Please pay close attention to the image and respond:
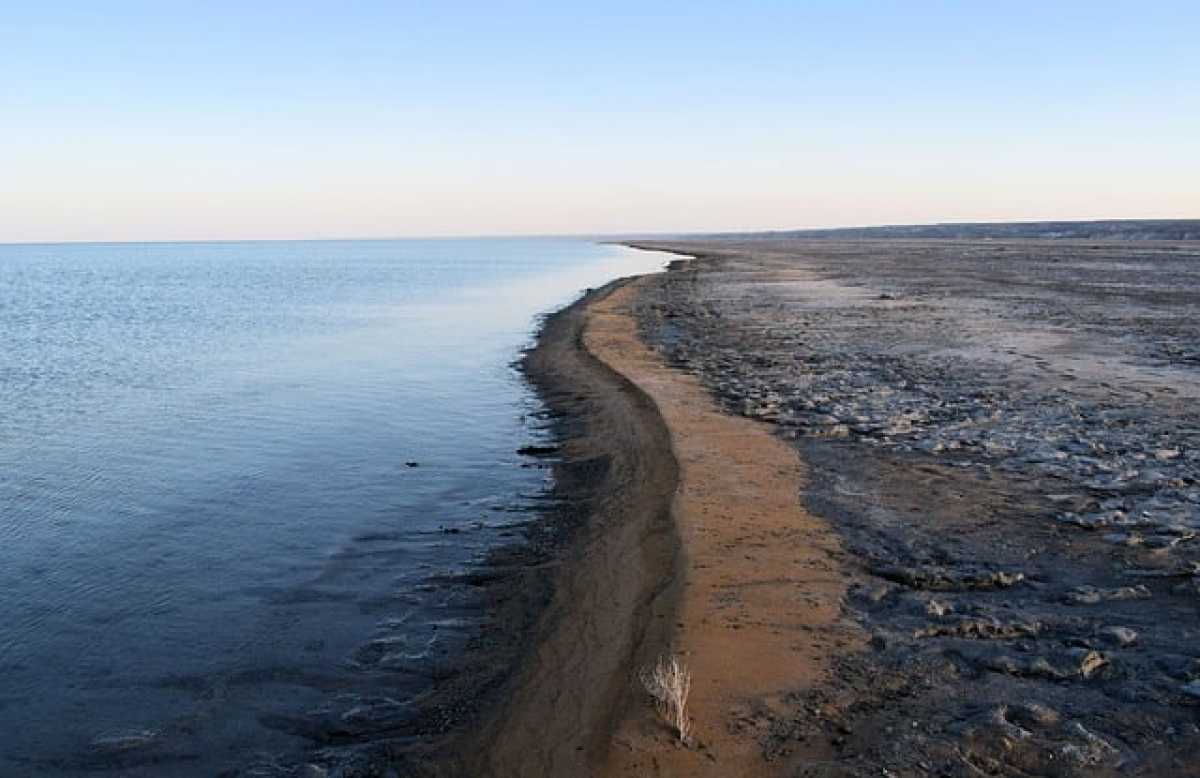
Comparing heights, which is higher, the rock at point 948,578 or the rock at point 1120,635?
the rock at point 1120,635

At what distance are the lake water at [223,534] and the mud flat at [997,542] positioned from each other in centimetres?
413

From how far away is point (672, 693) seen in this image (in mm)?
6086

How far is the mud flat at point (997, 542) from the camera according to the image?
5855 millimetres

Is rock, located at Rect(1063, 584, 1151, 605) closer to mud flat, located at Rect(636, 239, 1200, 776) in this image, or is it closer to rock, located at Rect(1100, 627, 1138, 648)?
mud flat, located at Rect(636, 239, 1200, 776)

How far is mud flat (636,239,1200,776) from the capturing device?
231 inches

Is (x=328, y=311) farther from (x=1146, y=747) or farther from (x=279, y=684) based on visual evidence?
(x=1146, y=747)

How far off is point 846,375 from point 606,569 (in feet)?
44.1

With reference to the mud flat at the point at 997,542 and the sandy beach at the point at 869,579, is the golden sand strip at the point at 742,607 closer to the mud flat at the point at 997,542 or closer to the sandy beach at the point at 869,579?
the sandy beach at the point at 869,579

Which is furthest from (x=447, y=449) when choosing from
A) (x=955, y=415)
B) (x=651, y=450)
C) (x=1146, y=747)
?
(x=1146, y=747)

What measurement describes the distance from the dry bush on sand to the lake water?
7.21 feet

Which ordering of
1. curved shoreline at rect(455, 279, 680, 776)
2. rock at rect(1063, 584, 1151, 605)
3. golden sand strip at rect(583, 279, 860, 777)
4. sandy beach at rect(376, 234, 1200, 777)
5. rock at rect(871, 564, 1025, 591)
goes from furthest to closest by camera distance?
rock at rect(871, 564, 1025, 591), rock at rect(1063, 584, 1151, 605), curved shoreline at rect(455, 279, 680, 776), sandy beach at rect(376, 234, 1200, 777), golden sand strip at rect(583, 279, 860, 777)

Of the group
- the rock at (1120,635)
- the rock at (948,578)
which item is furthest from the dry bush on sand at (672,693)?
the rock at (1120,635)

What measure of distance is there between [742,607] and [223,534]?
6897 millimetres

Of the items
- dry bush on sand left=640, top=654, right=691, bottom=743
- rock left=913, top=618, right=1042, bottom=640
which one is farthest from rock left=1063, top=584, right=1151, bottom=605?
dry bush on sand left=640, top=654, right=691, bottom=743
